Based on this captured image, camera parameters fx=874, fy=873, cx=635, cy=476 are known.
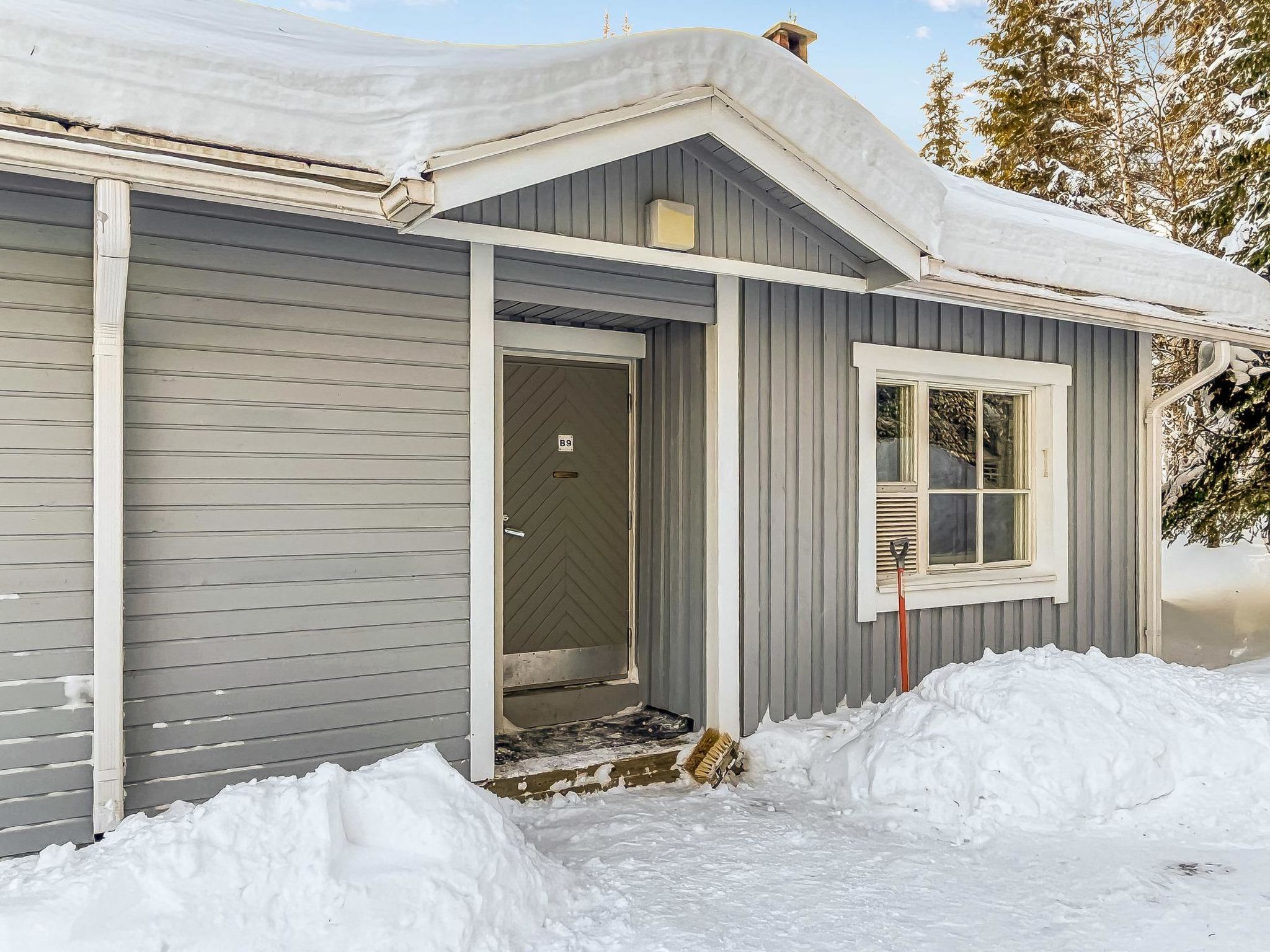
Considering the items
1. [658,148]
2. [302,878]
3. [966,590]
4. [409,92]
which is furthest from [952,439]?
[302,878]

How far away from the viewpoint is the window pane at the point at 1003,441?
5664 mm

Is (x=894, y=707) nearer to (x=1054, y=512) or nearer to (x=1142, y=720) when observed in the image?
(x=1142, y=720)

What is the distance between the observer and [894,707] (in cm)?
409

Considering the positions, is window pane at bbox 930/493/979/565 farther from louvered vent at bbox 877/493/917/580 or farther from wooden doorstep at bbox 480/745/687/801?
wooden doorstep at bbox 480/745/687/801

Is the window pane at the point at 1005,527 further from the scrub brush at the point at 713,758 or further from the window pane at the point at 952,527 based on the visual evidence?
the scrub brush at the point at 713,758

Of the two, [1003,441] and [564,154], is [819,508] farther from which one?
[564,154]

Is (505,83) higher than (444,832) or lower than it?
higher

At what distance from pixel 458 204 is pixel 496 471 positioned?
1.78m

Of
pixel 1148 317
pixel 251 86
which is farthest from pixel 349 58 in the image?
pixel 1148 317

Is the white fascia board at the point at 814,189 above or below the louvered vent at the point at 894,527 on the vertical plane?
above

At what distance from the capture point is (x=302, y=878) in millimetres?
2451

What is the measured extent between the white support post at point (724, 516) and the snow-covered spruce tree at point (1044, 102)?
10.9 meters

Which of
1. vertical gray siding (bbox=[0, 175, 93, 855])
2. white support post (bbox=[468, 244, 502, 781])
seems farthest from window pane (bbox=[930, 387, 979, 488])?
vertical gray siding (bbox=[0, 175, 93, 855])

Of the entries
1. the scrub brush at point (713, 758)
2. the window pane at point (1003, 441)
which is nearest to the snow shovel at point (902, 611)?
the scrub brush at point (713, 758)
